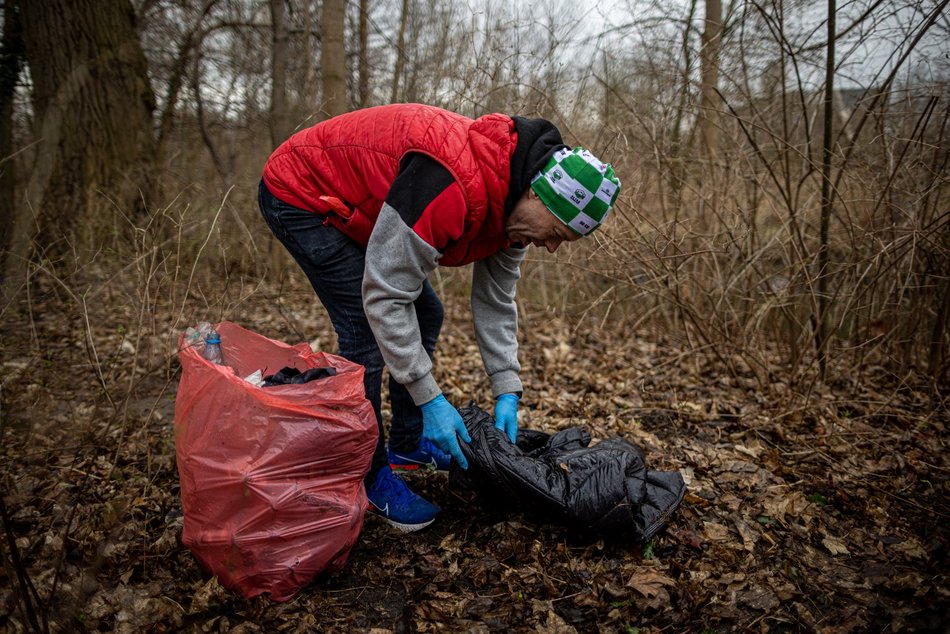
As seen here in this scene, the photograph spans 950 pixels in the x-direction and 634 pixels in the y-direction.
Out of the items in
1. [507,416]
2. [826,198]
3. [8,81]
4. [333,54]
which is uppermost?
[333,54]

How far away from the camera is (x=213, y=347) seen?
1.98 meters

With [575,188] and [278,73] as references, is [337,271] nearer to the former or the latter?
[575,188]

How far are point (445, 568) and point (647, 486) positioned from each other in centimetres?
82

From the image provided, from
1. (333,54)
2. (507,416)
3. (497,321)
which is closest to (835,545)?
(507,416)

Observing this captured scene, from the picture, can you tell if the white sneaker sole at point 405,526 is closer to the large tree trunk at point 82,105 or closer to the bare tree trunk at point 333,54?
the bare tree trunk at point 333,54

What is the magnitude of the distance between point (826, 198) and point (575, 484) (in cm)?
230

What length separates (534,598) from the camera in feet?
6.01

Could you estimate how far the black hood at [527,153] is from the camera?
1.75m

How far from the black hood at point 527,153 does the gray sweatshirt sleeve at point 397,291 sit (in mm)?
338

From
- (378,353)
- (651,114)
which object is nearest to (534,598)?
(378,353)

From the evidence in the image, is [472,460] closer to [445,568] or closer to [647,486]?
[445,568]

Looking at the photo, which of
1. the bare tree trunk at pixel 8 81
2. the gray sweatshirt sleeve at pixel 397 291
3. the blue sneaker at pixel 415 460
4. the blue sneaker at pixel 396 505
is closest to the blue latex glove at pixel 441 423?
the gray sweatshirt sleeve at pixel 397 291

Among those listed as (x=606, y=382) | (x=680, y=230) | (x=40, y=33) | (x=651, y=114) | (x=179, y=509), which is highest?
(x=40, y=33)

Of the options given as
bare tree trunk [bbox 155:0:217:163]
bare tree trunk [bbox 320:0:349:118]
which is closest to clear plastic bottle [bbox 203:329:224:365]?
bare tree trunk [bbox 320:0:349:118]
